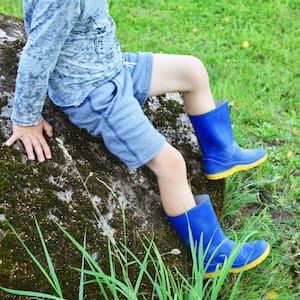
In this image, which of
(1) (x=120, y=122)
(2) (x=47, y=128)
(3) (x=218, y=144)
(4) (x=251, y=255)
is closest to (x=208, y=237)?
(4) (x=251, y=255)

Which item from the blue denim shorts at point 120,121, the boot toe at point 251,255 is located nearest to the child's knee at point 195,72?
the blue denim shorts at point 120,121

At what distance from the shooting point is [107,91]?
106 inches

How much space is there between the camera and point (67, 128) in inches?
112

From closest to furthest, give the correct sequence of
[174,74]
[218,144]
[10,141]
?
[10,141] < [174,74] < [218,144]

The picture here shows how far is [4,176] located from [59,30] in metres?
0.63

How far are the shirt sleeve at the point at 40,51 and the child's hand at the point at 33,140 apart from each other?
0.05 m

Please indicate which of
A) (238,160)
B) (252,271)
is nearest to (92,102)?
(238,160)

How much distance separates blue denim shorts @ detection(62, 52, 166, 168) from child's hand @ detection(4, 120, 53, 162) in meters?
0.18

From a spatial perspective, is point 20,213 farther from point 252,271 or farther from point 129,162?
→ point 252,271

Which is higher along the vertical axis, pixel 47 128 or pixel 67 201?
pixel 47 128

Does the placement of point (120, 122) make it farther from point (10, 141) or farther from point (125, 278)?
point (125, 278)

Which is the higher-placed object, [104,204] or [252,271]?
[104,204]

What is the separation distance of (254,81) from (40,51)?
8.97 feet

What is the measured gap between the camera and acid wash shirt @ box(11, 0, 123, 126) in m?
2.43
